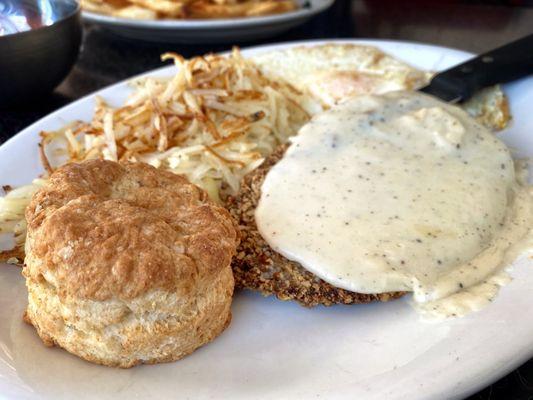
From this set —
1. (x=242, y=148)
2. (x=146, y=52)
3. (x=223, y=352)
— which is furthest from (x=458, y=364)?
(x=146, y=52)

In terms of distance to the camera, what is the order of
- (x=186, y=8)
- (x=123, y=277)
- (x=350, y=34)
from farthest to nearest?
A: (x=350, y=34)
(x=186, y=8)
(x=123, y=277)

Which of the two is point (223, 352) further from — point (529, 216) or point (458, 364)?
point (529, 216)

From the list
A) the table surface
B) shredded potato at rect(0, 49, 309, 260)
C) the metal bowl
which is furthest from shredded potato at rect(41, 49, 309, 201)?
the table surface

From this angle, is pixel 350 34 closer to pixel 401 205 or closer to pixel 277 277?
pixel 401 205

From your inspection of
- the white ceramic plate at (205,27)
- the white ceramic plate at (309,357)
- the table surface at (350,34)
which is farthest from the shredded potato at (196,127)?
the white ceramic plate at (205,27)

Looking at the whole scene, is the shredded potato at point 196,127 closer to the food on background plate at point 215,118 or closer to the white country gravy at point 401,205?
the food on background plate at point 215,118

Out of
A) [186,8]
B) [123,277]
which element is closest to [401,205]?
[123,277]
